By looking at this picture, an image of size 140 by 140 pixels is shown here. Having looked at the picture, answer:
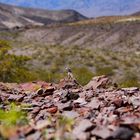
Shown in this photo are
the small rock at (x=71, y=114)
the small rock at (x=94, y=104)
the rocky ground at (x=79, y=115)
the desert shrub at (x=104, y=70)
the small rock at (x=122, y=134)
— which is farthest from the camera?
the desert shrub at (x=104, y=70)

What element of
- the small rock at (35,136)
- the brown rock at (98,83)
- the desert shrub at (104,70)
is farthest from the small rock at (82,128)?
the desert shrub at (104,70)

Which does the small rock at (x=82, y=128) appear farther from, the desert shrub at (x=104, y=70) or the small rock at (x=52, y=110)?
the desert shrub at (x=104, y=70)

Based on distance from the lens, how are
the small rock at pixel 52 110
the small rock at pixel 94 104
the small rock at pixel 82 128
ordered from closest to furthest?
1. the small rock at pixel 82 128
2. the small rock at pixel 52 110
3. the small rock at pixel 94 104

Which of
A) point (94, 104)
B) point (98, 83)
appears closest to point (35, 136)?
point (94, 104)

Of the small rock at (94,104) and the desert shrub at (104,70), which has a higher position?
the small rock at (94,104)

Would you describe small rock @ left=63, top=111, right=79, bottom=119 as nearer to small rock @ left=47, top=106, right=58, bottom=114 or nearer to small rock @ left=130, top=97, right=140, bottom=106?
small rock @ left=47, top=106, right=58, bottom=114

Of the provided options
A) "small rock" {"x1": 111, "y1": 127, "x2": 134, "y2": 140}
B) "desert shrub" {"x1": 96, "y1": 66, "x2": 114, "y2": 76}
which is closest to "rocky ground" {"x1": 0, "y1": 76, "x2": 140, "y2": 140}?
"small rock" {"x1": 111, "y1": 127, "x2": 134, "y2": 140}

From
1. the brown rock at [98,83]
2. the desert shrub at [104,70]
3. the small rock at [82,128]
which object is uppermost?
the small rock at [82,128]

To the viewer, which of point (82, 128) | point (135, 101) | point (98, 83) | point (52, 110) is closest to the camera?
point (82, 128)

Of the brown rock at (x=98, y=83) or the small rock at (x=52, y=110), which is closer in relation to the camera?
the small rock at (x=52, y=110)

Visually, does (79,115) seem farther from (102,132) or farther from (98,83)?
(98,83)
